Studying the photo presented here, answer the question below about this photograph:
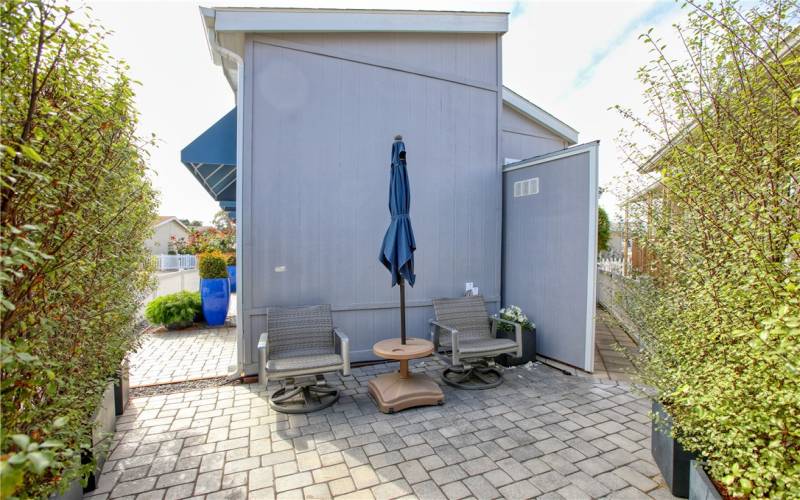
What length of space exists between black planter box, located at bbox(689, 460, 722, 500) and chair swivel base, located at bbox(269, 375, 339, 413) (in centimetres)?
326

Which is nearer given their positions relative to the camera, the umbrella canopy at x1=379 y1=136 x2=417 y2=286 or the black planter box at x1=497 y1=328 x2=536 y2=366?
the umbrella canopy at x1=379 y1=136 x2=417 y2=286

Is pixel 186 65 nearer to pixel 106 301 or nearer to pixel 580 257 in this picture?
pixel 106 301

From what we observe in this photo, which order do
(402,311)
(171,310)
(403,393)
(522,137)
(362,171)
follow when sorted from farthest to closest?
1. (522,137)
2. (171,310)
3. (362,171)
4. (402,311)
5. (403,393)

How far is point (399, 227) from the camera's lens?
170 inches

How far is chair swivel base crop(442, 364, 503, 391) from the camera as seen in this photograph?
15.5ft

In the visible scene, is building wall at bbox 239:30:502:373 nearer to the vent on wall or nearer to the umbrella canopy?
the vent on wall

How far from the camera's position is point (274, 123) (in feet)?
16.6

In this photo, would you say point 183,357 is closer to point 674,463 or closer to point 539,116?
point 674,463

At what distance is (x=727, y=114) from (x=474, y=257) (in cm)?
418

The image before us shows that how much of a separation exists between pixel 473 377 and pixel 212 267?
242 inches

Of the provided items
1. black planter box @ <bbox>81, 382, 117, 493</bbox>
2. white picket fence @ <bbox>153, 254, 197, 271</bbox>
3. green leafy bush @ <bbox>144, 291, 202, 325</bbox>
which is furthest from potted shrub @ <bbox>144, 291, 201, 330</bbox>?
white picket fence @ <bbox>153, 254, 197, 271</bbox>

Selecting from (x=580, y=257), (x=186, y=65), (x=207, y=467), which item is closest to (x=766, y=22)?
(x=580, y=257)

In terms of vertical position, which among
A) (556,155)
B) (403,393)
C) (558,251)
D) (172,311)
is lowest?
(403,393)

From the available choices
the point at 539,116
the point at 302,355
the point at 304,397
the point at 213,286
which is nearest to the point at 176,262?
the point at 213,286
